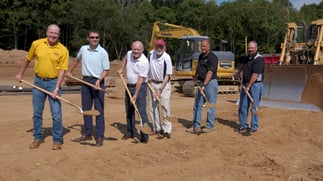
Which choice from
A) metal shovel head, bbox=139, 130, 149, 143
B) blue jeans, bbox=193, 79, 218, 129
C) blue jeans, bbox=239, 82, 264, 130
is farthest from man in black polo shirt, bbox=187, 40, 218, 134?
metal shovel head, bbox=139, 130, 149, 143

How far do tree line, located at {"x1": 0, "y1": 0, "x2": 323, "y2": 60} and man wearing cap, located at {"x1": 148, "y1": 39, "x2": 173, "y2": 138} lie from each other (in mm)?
33566

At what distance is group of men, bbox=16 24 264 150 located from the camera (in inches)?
250

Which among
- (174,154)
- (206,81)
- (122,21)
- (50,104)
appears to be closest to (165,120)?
(206,81)

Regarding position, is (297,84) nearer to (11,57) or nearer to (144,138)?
A: (144,138)

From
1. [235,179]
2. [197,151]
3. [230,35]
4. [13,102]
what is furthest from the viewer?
[230,35]

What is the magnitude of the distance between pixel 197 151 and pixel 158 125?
130 cm

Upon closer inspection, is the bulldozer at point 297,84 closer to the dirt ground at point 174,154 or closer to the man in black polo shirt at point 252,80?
the dirt ground at point 174,154

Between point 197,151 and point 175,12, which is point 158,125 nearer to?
point 197,151

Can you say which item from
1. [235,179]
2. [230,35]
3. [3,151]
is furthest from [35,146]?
A: [230,35]

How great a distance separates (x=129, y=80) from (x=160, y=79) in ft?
1.96

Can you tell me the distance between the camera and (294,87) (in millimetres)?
11555

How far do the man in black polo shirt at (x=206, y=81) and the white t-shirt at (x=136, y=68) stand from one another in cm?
141

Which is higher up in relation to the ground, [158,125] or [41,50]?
[41,50]

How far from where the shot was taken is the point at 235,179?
5199 mm
